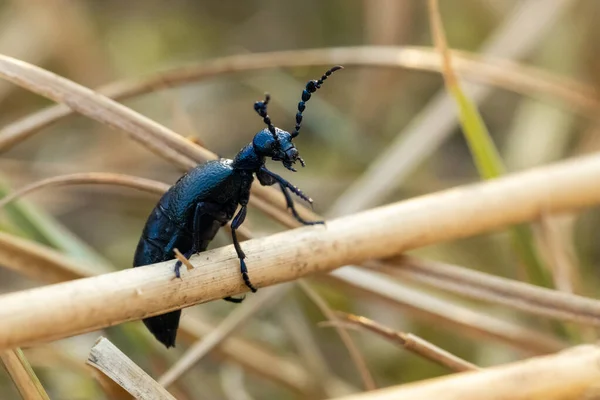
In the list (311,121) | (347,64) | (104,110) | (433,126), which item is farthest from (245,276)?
(311,121)

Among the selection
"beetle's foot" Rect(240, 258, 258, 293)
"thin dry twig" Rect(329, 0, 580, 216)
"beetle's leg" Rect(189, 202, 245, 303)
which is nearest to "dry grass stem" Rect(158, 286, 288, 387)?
"beetle's leg" Rect(189, 202, 245, 303)

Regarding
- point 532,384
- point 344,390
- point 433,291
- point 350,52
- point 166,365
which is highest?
point 350,52

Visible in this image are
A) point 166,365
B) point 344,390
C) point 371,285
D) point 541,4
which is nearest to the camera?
point 371,285

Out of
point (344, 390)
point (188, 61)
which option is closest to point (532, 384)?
point (344, 390)

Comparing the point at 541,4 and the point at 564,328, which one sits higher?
the point at 541,4

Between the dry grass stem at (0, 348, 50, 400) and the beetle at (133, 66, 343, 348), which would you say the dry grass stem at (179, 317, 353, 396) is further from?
the dry grass stem at (0, 348, 50, 400)

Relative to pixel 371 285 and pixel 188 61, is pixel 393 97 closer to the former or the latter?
pixel 188 61

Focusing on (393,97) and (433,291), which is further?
(393,97)
